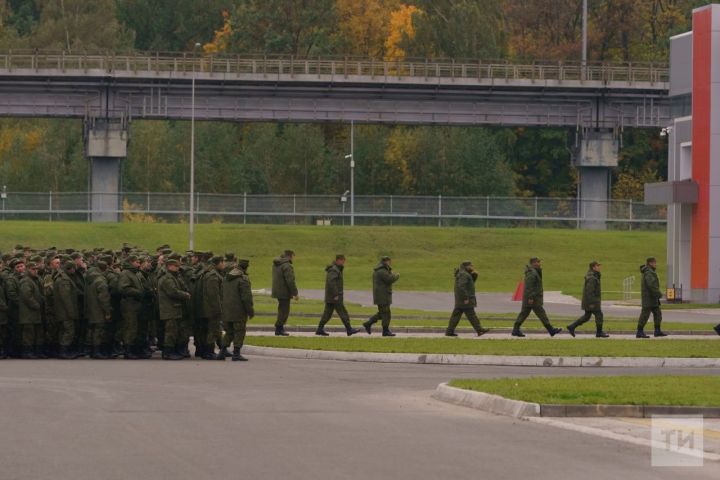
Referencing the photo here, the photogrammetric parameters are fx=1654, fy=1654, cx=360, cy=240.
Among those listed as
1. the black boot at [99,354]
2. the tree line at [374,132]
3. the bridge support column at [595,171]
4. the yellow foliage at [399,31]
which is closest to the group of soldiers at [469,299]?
the black boot at [99,354]

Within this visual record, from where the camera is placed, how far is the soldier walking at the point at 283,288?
101 feet

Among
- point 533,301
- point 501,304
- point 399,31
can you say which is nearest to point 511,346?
point 533,301

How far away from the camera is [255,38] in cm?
10869

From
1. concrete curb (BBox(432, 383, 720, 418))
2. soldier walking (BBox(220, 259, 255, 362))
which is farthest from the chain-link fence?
concrete curb (BBox(432, 383, 720, 418))

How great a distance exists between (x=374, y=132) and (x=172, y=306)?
74.0 meters

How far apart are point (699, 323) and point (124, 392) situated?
69.2ft

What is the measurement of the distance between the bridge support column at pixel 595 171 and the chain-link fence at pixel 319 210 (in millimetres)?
130

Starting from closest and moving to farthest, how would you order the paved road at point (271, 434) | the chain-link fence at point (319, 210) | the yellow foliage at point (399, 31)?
1. the paved road at point (271, 434)
2. the chain-link fence at point (319, 210)
3. the yellow foliage at point (399, 31)

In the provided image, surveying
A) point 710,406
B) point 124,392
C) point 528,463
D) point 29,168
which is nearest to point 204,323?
point 124,392

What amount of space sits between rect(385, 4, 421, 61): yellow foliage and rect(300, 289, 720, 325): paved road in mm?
48905

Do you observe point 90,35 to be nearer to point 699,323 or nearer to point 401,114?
point 401,114

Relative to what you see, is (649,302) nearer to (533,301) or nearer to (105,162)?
(533,301)

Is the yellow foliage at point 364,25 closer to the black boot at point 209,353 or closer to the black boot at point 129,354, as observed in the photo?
the black boot at point 129,354

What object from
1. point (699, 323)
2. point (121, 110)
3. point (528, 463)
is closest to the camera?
point (528, 463)
